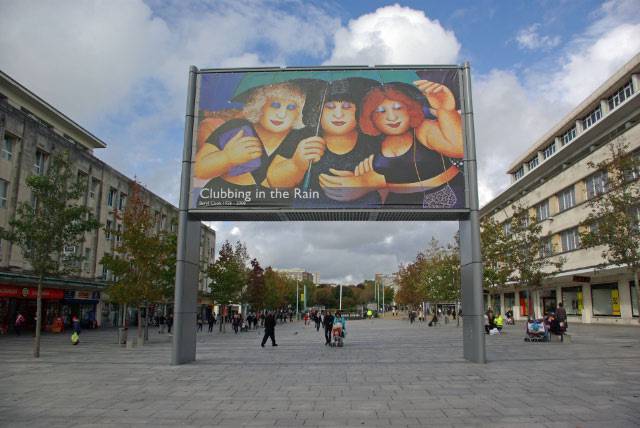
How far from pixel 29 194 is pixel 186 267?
22844mm

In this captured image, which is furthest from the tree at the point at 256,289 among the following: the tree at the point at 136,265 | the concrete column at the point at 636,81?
the concrete column at the point at 636,81

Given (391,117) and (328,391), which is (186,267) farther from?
(391,117)

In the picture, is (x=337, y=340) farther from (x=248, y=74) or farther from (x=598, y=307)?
(x=598, y=307)

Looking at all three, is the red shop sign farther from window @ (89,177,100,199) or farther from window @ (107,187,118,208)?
window @ (107,187,118,208)

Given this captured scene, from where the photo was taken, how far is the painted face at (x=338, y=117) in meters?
16.9

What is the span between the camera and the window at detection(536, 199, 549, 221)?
169 feet

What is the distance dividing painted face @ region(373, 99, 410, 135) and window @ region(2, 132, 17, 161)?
85.8 feet

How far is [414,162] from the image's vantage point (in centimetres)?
1658

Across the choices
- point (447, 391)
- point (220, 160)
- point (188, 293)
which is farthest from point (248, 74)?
point (447, 391)

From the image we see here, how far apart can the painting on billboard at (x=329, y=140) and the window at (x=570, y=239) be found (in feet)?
111

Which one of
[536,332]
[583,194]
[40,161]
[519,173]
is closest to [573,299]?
[583,194]

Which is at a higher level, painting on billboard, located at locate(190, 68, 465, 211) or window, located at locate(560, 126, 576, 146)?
window, located at locate(560, 126, 576, 146)

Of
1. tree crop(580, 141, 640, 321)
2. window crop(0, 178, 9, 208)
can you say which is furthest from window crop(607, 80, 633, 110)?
window crop(0, 178, 9, 208)

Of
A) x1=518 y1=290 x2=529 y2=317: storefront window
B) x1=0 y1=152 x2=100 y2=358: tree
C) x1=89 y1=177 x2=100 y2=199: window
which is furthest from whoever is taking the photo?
x1=518 y1=290 x2=529 y2=317: storefront window
